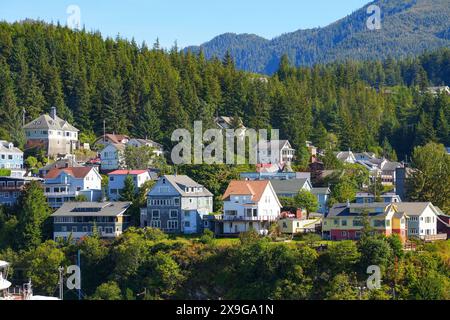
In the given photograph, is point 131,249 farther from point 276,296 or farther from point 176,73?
point 176,73

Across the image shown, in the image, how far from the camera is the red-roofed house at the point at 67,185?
176 ft

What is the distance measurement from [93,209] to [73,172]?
4.91 m

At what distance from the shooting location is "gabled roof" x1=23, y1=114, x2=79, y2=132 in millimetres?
64056

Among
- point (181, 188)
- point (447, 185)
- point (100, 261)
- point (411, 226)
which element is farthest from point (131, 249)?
point (447, 185)

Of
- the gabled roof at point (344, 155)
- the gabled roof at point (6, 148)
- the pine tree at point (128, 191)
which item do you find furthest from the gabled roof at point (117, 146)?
the gabled roof at point (344, 155)

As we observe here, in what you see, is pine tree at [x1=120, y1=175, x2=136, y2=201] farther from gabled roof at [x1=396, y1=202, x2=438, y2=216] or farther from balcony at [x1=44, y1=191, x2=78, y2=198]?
gabled roof at [x1=396, y1=202, x2=438, y2=216]

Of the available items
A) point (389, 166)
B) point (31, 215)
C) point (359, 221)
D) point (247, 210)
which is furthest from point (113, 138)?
point (359, 221)

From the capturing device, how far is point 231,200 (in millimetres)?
49000

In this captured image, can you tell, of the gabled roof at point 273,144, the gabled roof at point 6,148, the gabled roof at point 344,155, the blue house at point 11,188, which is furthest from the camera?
the gabled roof at point 344,155

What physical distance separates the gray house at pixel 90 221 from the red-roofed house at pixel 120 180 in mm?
4113

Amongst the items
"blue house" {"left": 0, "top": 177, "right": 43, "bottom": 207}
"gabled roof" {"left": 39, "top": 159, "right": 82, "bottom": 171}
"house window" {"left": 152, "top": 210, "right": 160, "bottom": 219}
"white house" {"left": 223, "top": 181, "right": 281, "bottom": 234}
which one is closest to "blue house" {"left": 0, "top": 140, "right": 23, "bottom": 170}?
"gabled roof" {"left": 39, "top": 159, "right": 82, "bottom": 171}

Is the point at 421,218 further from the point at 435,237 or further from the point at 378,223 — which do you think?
the point at 378,223

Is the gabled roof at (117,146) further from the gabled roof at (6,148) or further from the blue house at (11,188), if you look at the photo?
the blue house at (11,188)

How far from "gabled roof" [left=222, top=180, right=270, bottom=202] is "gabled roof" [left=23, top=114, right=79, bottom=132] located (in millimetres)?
18619
